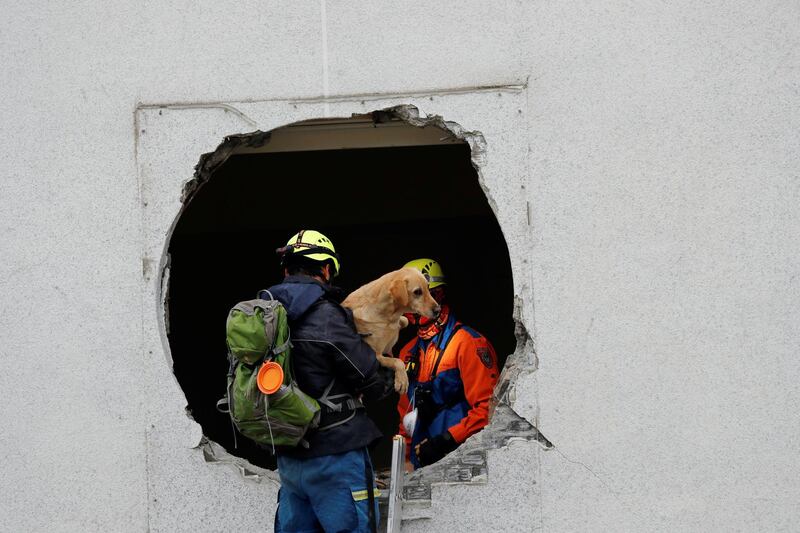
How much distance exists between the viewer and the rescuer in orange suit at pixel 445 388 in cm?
549

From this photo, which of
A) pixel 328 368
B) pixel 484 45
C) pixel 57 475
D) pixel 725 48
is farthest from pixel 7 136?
pixel 725 48

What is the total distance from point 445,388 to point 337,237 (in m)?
3.94

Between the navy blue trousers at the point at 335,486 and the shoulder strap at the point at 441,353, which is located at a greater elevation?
the shoulder strap at the point at 441,353

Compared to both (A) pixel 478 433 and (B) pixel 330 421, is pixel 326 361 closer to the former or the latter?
(B) pixel 330 421

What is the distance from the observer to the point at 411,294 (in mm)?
4465

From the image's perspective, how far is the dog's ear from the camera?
14.5ft

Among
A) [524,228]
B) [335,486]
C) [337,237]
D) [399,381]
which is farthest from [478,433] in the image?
[337,237]

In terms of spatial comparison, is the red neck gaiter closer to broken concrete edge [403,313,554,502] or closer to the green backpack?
broken concrete edge [403,313,554,502]

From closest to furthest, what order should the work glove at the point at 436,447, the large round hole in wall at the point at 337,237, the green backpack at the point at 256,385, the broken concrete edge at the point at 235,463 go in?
the green backpack at the point at 256,385 → the broken concrete edge at the point at 235,463 → the work glove at the point at 436,447 → the large round hole in wall at the point at 337,237

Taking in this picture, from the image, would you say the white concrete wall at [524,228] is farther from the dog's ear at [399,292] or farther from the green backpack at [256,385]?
the green backpack at [256,385]

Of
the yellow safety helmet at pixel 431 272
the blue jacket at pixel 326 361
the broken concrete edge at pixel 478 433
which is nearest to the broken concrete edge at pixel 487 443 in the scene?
the broken concrete edge at pixel 478 433

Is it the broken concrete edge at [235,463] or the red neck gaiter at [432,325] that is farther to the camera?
the red neck gaiter at [432,325]

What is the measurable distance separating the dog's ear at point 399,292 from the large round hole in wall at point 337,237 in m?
4.30

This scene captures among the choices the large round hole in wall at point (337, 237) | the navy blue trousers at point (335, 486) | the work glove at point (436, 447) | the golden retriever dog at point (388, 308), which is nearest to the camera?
the navy blue trousers at point (335, 486)
